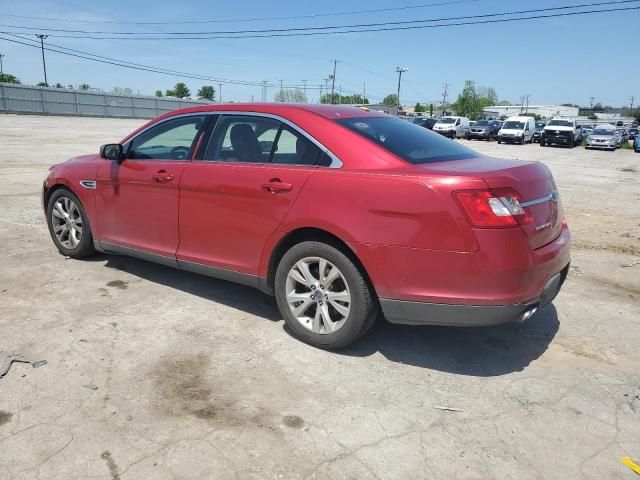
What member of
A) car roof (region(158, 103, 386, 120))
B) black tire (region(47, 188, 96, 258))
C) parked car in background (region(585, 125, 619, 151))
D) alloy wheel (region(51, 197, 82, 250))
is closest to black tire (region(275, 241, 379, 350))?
car roof (region(158, 103, 386, 120))

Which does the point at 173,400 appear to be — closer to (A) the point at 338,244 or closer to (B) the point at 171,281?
(A) the point at 338,244

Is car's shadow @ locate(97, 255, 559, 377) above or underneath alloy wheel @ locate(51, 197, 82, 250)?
underneath

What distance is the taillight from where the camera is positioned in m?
2.95

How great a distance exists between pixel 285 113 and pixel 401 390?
209 centimetres

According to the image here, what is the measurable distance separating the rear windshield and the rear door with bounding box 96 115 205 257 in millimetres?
1437

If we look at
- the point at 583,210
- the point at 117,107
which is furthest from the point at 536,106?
the point at 583,210

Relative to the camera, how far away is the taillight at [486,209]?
2951 mm

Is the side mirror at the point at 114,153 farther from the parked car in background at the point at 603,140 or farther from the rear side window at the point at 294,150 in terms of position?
the parked car in background at the point at 603,140

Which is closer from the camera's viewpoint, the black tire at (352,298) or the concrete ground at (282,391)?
the concrete ground at (282,391)

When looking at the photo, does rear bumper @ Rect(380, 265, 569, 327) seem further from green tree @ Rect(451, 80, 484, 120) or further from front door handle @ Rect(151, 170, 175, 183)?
green tree @ Rect(451, 80, 484, 120)

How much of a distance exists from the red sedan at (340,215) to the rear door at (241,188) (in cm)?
1

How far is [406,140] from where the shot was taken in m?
3.76

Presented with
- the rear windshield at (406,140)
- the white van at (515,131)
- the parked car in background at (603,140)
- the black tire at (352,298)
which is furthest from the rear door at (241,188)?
the white van at (515,131)

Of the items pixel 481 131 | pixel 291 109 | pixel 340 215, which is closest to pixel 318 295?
pixel 340 215
